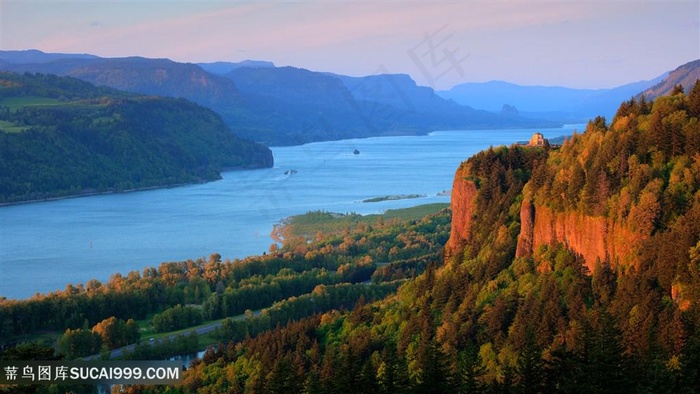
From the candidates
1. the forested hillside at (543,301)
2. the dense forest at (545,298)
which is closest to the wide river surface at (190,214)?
the forested hillside at (543,301)

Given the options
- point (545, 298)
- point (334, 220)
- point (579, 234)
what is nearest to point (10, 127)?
point (334, 220)

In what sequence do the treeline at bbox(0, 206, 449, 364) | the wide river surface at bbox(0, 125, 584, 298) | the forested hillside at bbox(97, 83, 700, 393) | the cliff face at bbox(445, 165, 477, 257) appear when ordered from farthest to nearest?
the wide river surface at bbox(0, 125, 584, 298) → the treeline at bbox(0, 206, 449, 364) → the cliff face at bbox(445, 165, 477, 257) → the forested hillside at bbox(97, 83, 700, 393)

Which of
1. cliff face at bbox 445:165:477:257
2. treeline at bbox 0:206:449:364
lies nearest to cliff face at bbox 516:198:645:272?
cliff face at bbox 445:165:477:257

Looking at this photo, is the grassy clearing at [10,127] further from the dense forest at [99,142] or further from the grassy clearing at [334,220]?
the grassy clearing at [334,220]

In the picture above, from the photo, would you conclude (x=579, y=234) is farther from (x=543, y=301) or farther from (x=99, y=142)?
(x=99, y=142)

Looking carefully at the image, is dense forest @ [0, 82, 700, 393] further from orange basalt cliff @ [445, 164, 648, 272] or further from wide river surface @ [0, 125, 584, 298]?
wide river surface @ [0, 125, 584, 298]

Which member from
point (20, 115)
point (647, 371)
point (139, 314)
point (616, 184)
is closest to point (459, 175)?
point (616, 184)

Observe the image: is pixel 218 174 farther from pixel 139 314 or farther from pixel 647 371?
pixel 647 371

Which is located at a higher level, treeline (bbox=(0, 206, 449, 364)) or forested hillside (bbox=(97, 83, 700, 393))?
forested hillside (bbox=(97, 83, 700, 393))
